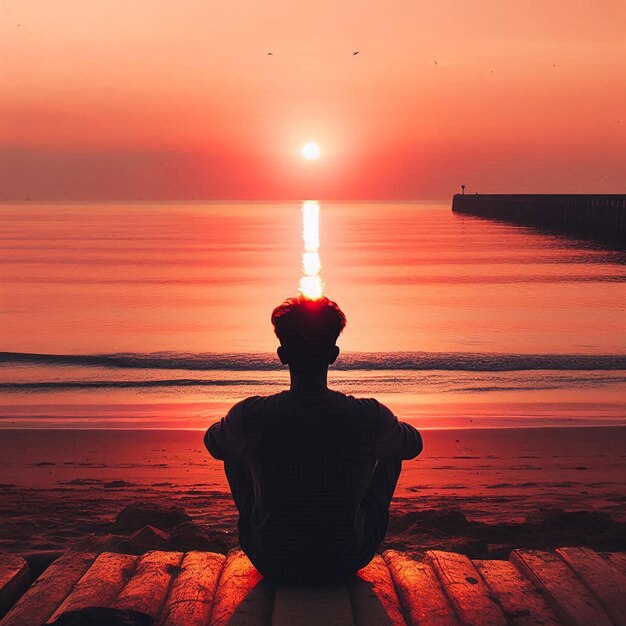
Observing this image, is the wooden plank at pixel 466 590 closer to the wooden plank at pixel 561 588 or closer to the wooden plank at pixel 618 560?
the wooden plank at pixel 561 588

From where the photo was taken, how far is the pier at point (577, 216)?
214 ft

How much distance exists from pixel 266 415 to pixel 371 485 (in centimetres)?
68

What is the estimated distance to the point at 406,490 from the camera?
816 centimetres

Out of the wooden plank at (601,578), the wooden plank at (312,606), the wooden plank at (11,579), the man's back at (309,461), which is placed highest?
the man's back at (309,461)

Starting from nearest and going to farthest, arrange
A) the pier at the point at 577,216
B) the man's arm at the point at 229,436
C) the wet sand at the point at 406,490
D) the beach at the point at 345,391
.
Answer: the man's arm at the point at 229,436 < the wet sand at the point at 406,490 < the beach at the point at 345,391 < the pier at the point at 577,216


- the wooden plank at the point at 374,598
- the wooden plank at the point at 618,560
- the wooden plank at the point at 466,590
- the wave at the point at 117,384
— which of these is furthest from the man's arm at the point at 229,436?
the wave at the point at 117,384

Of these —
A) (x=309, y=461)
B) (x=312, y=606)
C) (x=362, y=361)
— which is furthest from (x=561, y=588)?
(x=362, y=361)

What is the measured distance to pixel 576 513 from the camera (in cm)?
660

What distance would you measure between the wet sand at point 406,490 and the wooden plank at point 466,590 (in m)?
1.31

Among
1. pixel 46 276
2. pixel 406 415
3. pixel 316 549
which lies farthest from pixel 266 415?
pixel 46 276

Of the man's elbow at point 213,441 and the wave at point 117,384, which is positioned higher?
the man's elbow at point 213,441

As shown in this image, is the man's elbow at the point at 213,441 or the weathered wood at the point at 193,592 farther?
the man's elbow at the point at 213,441

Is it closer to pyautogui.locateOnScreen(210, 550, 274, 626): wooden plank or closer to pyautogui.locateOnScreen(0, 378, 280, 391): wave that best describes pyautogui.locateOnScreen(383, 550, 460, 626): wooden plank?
pyautogui.locateOnScreen(210, 550, 274, 626): wooden plank

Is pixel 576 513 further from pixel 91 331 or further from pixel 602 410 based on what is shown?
pixel 91 331
